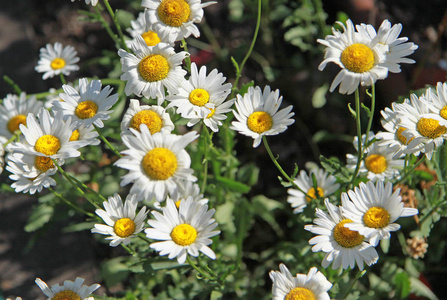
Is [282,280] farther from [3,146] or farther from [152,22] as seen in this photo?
[3,146]

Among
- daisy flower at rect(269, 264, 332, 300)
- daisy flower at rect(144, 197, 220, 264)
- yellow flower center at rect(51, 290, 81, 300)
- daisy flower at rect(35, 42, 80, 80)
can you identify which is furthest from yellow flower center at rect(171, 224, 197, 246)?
daisy flower at rect(35, 42, 80, 80)

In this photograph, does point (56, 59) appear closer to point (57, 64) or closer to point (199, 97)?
point (57, 64)

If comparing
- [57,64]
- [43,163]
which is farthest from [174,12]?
[57,64]

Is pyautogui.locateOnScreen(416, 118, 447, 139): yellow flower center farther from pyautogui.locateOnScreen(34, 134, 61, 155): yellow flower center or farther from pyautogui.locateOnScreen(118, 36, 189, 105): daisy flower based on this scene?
pyautogui.locateOnScreen(34, 134, 61, 155): yellow flower center

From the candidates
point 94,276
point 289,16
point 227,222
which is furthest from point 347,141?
point 94,276

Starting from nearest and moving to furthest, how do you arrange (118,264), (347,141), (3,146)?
(3,146) < (118,264) < (347,141)

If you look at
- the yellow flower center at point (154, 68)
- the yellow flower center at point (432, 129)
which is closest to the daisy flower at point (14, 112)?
the yellow flower center at point (154, 68)
